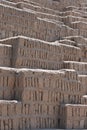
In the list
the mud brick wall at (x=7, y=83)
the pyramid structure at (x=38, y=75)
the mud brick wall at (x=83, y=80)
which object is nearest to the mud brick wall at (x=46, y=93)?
the pyramid structure at (x=38, y=75)

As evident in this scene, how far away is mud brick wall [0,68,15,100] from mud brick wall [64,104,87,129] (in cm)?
191

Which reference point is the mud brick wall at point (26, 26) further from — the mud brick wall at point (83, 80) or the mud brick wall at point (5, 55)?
the mud brick wall at point (83, 80)

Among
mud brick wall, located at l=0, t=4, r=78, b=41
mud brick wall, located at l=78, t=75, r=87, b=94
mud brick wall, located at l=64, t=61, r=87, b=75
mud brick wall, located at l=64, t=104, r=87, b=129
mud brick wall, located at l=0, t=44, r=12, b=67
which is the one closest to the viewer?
mud brick wall, located at l=64, t=104, r=87, b=129

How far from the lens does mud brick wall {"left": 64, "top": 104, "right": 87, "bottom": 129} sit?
43.2ft

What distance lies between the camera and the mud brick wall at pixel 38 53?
14.2 m

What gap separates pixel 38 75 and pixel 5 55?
1895 millimetres

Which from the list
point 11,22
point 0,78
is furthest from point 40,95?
point 11,22

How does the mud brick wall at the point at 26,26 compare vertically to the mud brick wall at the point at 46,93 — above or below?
above

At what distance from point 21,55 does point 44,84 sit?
1772mm

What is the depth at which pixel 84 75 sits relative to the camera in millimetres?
15367

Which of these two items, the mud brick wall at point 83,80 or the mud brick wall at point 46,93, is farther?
the mud brick wall at point 83,80

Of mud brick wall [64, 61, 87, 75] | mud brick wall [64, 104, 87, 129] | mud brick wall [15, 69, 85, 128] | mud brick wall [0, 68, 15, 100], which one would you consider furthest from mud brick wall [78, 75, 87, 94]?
mud brick wall [0, 68, 15, 100]

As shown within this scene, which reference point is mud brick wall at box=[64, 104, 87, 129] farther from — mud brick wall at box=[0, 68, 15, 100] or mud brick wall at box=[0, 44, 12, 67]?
mud brick wall at box=[0, 44, 12, 67]

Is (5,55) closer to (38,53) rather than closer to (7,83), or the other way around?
(38,53)
